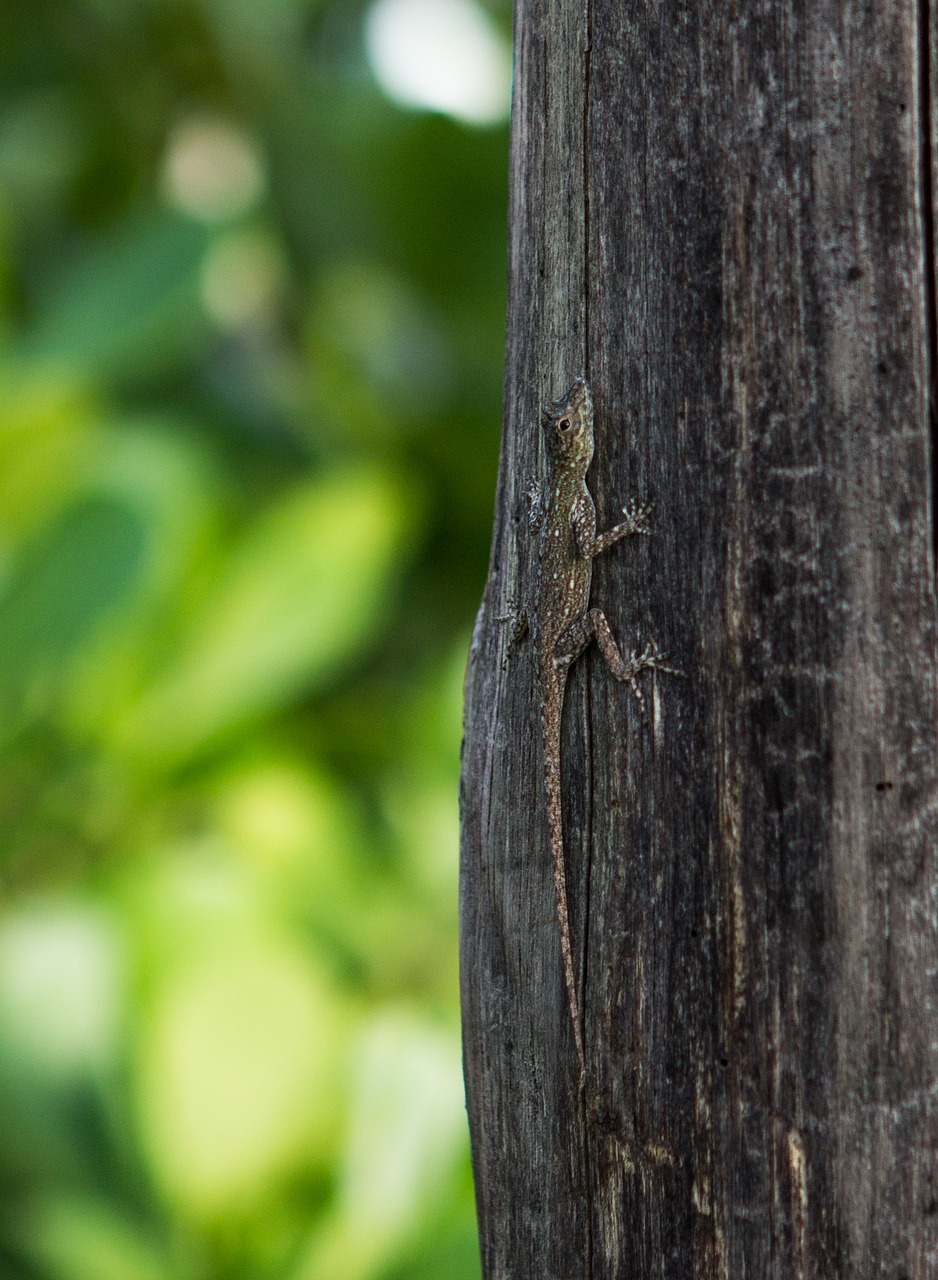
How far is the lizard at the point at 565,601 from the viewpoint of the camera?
1766 mm

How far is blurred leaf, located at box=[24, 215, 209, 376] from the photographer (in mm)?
6203

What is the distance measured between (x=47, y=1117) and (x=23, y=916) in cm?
76

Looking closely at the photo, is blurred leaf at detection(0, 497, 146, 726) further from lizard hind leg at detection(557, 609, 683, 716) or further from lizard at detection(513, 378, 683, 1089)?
lizard hind leg at detection(557, 609, 683, 716)

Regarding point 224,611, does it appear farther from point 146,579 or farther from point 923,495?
point 923,495

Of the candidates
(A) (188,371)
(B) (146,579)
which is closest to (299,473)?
(A) (188,371)

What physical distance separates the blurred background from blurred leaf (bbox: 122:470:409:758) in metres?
0.02

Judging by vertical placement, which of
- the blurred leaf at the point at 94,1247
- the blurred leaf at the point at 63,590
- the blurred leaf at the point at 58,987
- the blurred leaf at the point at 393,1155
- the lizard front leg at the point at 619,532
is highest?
the blurred leaf at the point at 63,590

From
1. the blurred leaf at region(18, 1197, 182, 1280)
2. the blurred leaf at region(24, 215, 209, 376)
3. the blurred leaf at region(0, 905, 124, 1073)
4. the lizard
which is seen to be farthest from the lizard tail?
the blurred leaf at region(24, 215, 209, 376)

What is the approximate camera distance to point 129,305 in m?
6.38

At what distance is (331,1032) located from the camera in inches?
192

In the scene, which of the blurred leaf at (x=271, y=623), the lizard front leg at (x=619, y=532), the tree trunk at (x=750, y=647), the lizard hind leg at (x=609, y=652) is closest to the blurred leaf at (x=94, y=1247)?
the blurred leaf at (x=271, y=623)

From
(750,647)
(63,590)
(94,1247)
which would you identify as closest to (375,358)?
(63,590)

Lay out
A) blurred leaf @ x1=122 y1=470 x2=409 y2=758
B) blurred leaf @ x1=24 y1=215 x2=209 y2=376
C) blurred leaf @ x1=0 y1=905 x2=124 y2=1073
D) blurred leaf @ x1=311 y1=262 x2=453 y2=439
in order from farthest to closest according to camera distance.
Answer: blurred leaf @ x1=311 y1=262 x2=453 y2=439 < blurred leaf @ x1=24 y1=215 x2=209 y2=376 < blurred leaf @ x1=122 y1=470 x2=409 y2=758 < blurred leaf @ x1=0 y1=905 x2=124 y2=1073

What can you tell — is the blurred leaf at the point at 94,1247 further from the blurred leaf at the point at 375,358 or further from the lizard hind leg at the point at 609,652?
the blurred leaf at the point at 375,358
